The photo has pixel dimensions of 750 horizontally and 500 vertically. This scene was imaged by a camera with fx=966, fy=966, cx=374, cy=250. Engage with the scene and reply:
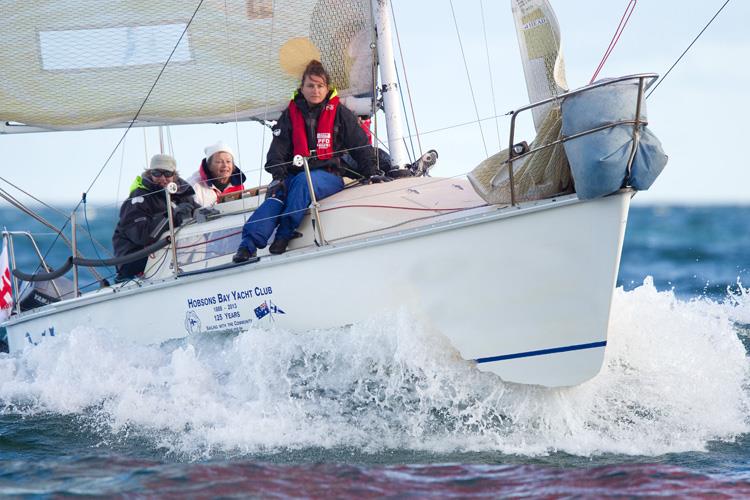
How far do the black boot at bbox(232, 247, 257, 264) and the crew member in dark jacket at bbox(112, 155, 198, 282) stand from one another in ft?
3.94

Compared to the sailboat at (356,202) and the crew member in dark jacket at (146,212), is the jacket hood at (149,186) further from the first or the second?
the sailboat at (356,202)

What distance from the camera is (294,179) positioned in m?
6.73

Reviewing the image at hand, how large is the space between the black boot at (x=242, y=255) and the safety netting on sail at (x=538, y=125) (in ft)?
5.21

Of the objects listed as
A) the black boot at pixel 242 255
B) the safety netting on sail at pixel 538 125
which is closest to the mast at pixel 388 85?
the safety netting on sail at pixel 538 125

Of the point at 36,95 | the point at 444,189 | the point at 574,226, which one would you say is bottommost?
the point at 574,226

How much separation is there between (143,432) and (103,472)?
3.07 ft

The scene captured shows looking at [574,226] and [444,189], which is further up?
[444,189]

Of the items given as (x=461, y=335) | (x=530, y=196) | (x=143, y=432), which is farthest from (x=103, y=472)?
(x=530, y=196)

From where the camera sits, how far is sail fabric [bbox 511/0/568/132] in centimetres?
615

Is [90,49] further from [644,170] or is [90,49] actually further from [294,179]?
[644,170]

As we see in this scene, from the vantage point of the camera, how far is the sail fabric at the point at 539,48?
6.15 meters

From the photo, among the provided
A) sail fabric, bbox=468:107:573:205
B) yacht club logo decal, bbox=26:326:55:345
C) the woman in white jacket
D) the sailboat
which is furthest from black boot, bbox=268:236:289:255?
yacht club logo decal, bbox=26:326:55:345

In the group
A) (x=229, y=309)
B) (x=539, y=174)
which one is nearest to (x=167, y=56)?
(x=229, y=309)

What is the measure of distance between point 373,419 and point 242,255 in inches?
59.4
